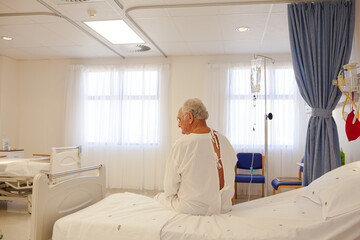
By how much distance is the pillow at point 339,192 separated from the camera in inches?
68.7

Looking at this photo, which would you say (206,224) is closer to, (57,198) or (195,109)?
(195,109)

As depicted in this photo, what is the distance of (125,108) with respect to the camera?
225 inches

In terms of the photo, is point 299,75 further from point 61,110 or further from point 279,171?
point 61,110

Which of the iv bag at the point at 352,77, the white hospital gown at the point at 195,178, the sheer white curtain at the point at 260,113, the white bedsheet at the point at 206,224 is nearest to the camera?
the white bedsheet at the point at 206,224

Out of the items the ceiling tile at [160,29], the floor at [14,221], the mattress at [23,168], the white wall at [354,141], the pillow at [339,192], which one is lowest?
the floor at [14,221]

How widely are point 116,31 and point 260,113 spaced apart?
2.72 m

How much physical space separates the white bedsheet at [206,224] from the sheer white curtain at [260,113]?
3.07 m

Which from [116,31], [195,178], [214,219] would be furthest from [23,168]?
[214,219]

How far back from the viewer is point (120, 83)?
18.9 feet

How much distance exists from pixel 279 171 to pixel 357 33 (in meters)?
2.91

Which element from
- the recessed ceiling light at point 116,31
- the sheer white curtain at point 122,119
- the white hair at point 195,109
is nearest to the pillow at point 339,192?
the white hair at point 195,109

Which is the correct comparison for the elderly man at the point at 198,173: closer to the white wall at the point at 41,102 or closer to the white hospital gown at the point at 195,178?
the white hospital gown at the point at 195,178

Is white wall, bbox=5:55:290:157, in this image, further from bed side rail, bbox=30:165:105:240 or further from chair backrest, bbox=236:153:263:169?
bed side rail, bbox=30:165:105:240

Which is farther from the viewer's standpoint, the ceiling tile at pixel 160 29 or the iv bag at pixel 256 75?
the ceiling tile at pixel 160 29
